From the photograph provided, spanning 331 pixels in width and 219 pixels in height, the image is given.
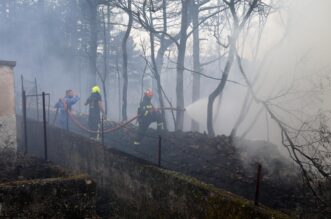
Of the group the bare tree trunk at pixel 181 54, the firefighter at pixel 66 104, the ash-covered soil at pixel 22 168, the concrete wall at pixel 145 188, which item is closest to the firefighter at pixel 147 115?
the bare tree trunk at pixel 181 54

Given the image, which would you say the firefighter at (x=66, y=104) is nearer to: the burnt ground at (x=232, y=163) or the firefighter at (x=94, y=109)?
the firefighter at (x=94, y=109)

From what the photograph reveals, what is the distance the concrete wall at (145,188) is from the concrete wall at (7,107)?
6.85 ft

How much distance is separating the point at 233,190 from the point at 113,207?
276 centimetres

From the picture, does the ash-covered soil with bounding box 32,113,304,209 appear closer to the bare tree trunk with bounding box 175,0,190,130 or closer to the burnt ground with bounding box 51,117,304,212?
the burnt ground with bounding box 51,117,304,212

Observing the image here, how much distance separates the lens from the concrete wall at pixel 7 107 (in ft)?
25.6

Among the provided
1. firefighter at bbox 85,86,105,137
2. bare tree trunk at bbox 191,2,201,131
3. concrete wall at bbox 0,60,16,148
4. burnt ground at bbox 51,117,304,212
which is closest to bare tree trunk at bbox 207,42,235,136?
burnt ground at bbox 51,117,304,212

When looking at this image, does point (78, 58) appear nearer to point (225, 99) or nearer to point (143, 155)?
point (225, 99)

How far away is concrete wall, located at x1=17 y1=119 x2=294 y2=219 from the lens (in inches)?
218

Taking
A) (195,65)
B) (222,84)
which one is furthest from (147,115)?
(195,65)

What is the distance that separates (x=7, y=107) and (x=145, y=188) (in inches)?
136

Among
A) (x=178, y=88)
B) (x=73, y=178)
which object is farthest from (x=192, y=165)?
(x=178, y=88)

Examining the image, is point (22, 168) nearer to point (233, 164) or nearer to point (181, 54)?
point (233, 164)

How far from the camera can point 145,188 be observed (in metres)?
7.34

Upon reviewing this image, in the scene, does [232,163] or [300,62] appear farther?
[300,62]
